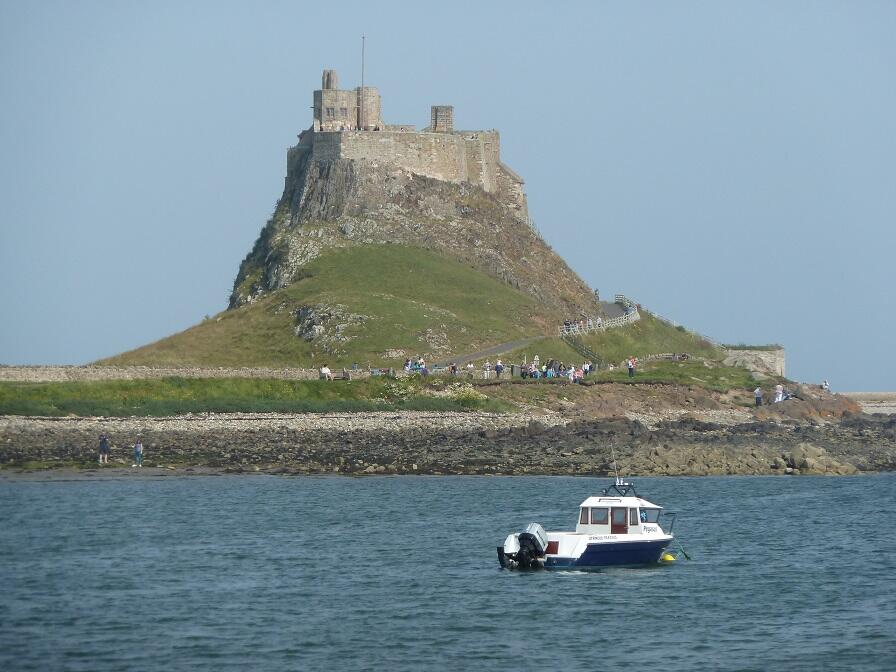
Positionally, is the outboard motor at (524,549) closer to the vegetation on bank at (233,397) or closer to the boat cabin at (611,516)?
the boat cabin at (611,516)

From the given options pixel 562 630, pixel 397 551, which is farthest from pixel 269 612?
pixel 397 551

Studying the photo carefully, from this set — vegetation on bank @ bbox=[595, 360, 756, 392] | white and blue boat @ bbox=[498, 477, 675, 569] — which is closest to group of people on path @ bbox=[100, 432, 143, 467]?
white and blue boat @ bbox=[498, 477, 675, 569]

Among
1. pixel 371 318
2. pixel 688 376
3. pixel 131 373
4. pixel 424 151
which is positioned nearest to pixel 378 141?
pixel 424 151

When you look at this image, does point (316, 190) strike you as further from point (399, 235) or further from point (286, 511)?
point (286, 511)

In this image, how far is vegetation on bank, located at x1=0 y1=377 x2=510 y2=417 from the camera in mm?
79625

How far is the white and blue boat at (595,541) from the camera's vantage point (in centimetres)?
4872

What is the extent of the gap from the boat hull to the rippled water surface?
0.43 metres

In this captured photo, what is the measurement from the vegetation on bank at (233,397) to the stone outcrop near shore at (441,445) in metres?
1.80

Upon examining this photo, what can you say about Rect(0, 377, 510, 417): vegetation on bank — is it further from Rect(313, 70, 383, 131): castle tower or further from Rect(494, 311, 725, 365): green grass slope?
Rect(313, 70, 383, 131): castle tower

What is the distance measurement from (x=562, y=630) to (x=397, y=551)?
40.3 ft

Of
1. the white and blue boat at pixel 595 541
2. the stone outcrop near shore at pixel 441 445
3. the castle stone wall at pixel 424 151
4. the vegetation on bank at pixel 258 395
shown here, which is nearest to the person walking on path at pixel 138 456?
the stone outcrop near shore at pixel 441 445

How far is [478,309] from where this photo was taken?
4277 inches

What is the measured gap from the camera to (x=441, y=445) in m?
77.5

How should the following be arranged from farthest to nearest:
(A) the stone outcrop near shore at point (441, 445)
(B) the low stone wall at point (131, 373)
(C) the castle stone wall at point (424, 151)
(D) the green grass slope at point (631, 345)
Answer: (C) the castle stone wall at point (424, 151) < (D) the green grass slope at point (631, 345) < (B) the low stone wall at point (131, 373) < (A) the stone outcrop near shore at point (441, 445)
